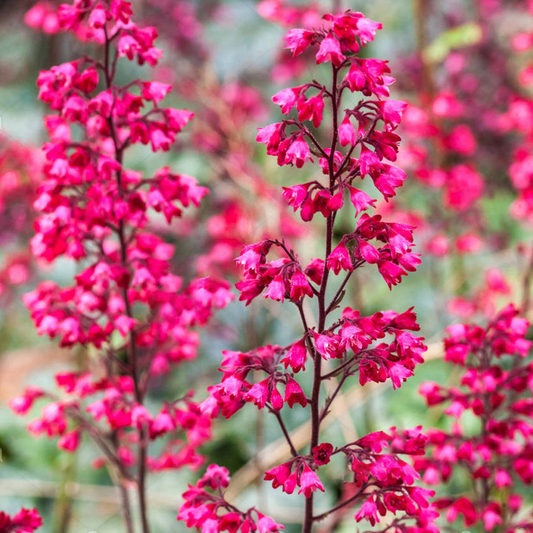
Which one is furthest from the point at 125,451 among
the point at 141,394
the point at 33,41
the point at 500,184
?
the point at 33,41

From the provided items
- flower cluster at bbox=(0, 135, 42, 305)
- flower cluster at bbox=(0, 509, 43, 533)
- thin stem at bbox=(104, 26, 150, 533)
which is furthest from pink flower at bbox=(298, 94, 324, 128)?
flower cluster at bbox=(0, 135, 42, 305)

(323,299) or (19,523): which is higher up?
(323,299)

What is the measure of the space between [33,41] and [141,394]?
2.41m

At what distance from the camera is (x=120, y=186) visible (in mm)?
1038

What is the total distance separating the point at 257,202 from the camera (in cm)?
224

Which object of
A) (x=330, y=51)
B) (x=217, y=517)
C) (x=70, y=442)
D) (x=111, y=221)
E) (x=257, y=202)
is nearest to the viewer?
(x=330, y=51)

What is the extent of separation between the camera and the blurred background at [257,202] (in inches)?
75.6

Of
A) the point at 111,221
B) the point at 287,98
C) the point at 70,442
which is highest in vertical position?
the point at 111,221

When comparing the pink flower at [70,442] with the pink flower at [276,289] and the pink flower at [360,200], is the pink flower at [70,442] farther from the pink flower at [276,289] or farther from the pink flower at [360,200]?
the pink flower at [360,200]

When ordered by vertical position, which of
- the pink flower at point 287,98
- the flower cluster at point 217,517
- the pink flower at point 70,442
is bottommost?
the flower cluster at point 217,517

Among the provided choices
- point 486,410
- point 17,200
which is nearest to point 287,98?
point 486,410

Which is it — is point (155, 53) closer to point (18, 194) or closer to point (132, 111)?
point (132, 111)

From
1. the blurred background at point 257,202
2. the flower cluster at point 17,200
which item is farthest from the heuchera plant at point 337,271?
the flower cluster at point 17,200

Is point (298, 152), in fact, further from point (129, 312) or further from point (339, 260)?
point (129, 312)
